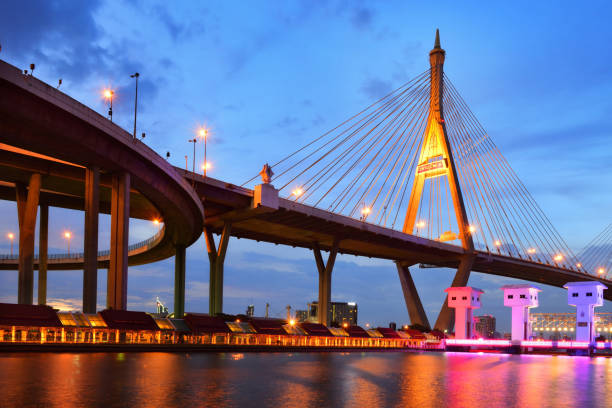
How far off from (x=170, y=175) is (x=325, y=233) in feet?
82.9

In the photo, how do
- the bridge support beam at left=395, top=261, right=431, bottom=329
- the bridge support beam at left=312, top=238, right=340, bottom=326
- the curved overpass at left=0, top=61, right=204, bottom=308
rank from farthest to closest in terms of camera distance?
the bridge support beam at left=395, top=261, right=431, bottom=329 < the bridge support beam at left=312, top=238, right=340, bottom=326 < the curved overpass at left=0, top=61, right=204, bottom=308

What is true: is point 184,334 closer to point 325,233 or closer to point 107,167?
point 107,167

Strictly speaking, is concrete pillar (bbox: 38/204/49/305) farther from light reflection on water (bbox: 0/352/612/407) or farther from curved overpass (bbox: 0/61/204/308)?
light reflection on water (bbox: 0/352/612/407)

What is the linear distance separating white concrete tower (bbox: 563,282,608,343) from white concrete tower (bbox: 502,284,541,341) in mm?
2538

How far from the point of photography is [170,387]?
1130 cm

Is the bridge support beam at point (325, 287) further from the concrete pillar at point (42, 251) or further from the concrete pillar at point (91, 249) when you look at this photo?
the concrete pillar at point (91, 249)

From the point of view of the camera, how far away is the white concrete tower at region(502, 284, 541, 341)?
139 ft

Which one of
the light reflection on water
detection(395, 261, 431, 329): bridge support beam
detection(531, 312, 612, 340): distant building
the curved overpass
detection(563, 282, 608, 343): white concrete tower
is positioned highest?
the curved overpass

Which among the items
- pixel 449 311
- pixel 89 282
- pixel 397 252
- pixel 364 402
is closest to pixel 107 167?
pixel 89 282

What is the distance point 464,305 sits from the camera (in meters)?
48.1

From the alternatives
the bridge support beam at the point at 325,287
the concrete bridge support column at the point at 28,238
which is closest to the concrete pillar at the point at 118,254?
the concrete bridge support column at the point at 28,238

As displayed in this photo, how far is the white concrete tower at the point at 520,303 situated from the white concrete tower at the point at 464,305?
4300 millimetres

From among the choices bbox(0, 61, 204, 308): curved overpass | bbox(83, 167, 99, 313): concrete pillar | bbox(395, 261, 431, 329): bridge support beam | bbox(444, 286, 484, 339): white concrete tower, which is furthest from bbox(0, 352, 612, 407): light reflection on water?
bbox(395, 261, 431, 329): bridge support beam

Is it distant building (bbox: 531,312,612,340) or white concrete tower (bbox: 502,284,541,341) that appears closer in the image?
white concrete tower (bbox: 502,284,541,341)
